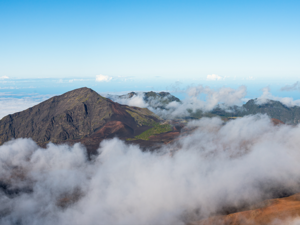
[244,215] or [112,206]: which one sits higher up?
[244,215]

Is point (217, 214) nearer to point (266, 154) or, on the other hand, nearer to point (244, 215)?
point (244, 215)

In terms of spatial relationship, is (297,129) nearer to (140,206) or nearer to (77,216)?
(140,206)

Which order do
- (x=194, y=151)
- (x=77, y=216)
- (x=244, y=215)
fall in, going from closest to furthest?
1. (x=244, y=215)
2. (x=77, y=216)
3. (x=194, y=151)

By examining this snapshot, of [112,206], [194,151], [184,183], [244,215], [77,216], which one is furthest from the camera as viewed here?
[194,151]

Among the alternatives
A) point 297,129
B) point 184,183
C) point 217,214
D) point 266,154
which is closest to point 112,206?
point 184,183

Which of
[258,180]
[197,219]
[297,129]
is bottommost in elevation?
[197,219]

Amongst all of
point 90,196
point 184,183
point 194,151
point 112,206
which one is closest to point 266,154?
point 194,151

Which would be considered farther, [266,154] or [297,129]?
[297,129]
